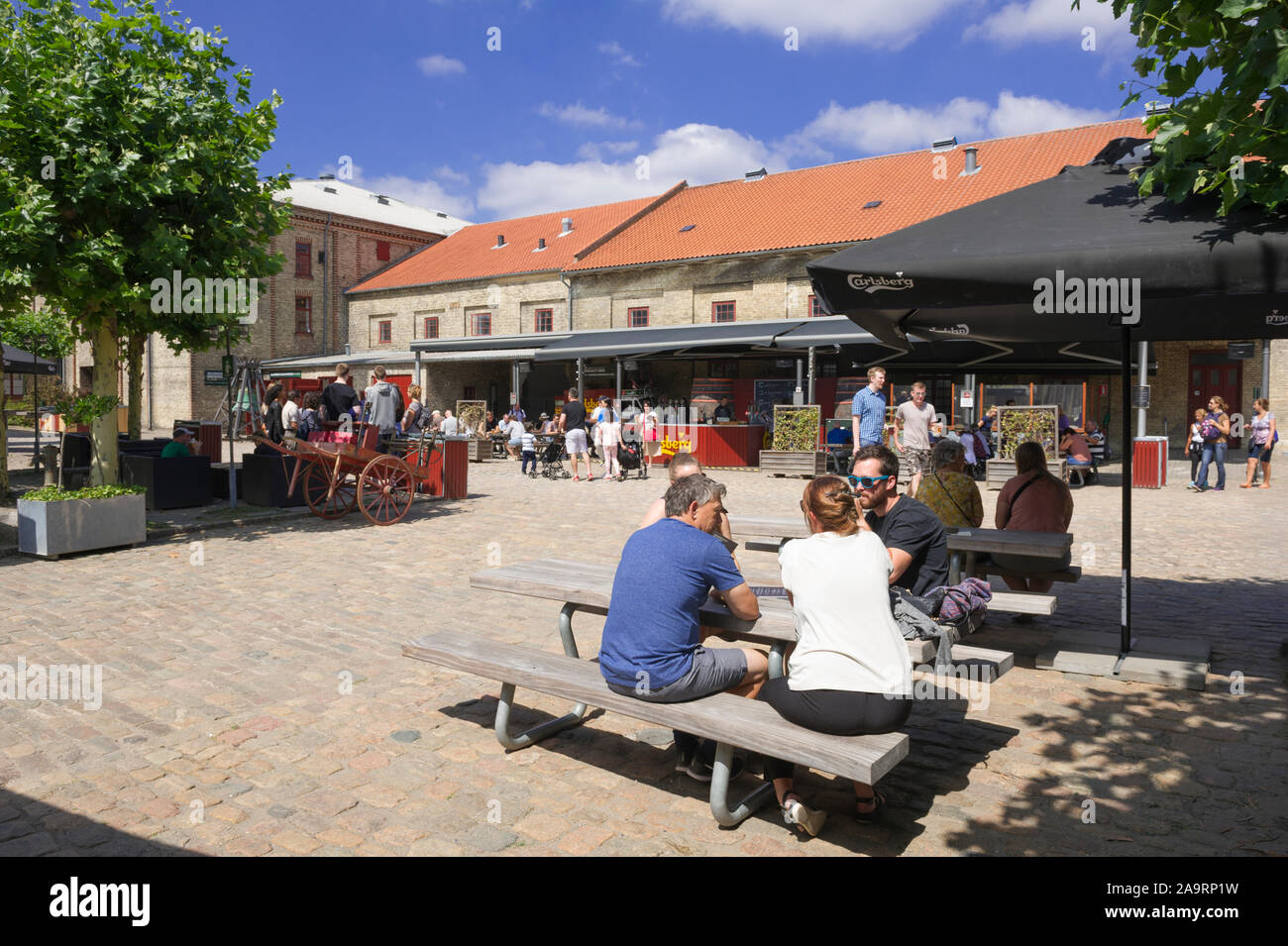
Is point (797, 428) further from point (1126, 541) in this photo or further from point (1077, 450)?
point (1126, 541)

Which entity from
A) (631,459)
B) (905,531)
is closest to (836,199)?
(631,459)

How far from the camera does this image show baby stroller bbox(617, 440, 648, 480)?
64.4 feet

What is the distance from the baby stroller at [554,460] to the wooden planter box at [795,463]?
15.4 ft

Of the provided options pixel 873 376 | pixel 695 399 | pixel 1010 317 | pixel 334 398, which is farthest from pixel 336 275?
pixel 1010 317

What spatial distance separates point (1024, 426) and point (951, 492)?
42.9ft

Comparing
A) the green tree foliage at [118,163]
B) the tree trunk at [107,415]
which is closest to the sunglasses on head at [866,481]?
the green tree foliage at [118,163]

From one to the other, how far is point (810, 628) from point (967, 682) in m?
2.24

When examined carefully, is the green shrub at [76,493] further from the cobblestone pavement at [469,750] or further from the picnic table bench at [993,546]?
the picnic table bench at [993,546]

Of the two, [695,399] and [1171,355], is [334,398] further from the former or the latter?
[1171,355]

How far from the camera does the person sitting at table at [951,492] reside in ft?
21.2

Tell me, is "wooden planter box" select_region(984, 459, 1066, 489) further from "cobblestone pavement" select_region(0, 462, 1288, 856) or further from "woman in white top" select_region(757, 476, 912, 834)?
"woman in white top" select_region(757, 476, 912, 834)

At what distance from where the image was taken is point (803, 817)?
3.42 metres

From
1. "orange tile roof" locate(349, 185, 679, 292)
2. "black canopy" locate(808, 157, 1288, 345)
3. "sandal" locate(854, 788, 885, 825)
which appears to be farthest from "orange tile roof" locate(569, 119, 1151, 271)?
"sandal" locate(854, 788, 885, 825)
